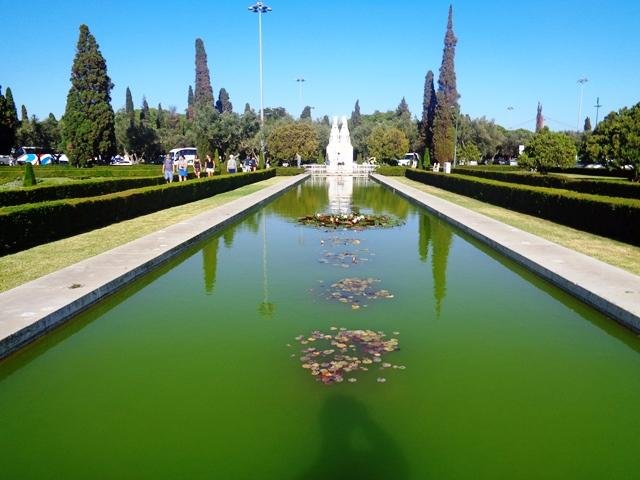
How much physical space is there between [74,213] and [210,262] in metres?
5.12

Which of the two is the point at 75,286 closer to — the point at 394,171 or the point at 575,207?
the point at 575,207

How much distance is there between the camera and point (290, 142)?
2311 inches

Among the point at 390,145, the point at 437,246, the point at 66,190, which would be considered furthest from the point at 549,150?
the point at 66,190

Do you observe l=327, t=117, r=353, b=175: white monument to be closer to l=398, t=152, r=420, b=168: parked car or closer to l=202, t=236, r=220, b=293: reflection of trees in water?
l=398, t=152, r=420, b=168: parked car

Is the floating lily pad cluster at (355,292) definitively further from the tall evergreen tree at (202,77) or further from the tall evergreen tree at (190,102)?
the tall evergreen tree at (190,102)

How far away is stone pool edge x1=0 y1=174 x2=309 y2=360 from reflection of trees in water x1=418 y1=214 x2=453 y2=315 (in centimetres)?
487

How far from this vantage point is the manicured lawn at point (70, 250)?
26.5 ft

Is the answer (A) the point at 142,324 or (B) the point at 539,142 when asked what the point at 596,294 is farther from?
(B) the point at 539,142

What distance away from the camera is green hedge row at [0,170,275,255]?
404 inches

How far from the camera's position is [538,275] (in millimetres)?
8508

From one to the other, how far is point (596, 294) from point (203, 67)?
70.2 m

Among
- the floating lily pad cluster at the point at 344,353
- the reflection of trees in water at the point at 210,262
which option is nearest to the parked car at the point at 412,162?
the reflection of trees in water at the point at 210,262

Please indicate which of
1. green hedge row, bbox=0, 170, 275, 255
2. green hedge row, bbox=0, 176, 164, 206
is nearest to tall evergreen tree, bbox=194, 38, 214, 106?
green hedge row, bbox=0, 176, 164, 206

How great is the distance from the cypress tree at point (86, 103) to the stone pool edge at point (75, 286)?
127ft
